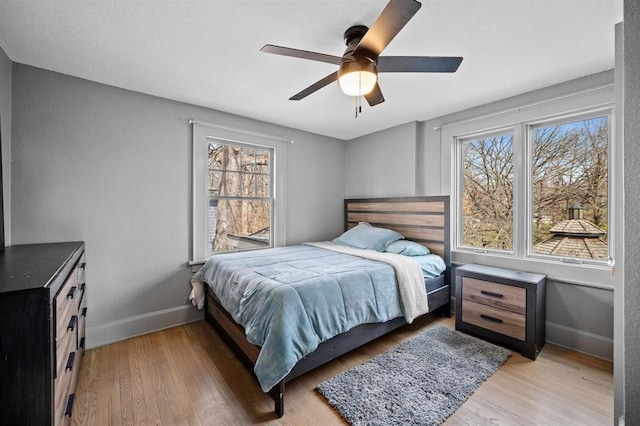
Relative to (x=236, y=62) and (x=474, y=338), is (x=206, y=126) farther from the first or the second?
(x=474, y=338)

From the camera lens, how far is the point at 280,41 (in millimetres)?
1858

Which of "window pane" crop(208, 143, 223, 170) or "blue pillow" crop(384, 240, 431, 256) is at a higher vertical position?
"window pane" crop(208, 143, 223, 170)

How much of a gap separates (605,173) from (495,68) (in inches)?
53.1

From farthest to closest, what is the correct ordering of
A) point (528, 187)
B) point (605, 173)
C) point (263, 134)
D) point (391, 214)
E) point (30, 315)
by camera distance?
point (391, 214) → point (263, 134) → point (528, 187) → point (605, 173) → point (30, 315)

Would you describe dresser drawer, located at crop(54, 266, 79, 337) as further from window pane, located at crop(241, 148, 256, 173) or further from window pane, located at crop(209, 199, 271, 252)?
window pane, located at crop(241, 148, 256, 173)

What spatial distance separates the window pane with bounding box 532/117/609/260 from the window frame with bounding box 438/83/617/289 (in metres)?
0.07

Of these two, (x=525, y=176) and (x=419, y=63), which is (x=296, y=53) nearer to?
(x=419, y=63)

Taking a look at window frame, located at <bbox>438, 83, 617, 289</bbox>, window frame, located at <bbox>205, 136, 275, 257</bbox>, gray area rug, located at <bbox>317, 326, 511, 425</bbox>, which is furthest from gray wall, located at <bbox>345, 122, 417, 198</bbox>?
gray area rug, located at <bbox>317, 326, 511, 425</bbox>

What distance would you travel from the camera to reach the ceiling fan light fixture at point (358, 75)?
160 cm

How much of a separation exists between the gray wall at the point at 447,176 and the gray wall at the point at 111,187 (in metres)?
2.12

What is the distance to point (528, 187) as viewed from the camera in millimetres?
2746

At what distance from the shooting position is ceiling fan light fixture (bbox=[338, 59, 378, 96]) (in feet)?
5.25

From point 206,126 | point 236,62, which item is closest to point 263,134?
point 206,126

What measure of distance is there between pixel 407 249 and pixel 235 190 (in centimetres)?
224
